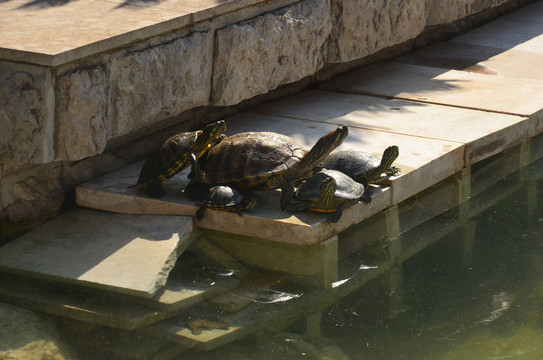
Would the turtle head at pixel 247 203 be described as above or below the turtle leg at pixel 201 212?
above

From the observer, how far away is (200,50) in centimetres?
571

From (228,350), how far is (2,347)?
1.00 metres

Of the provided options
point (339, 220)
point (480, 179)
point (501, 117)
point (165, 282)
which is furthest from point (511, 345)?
point (501, 117)

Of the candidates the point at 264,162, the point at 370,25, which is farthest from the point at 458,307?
the point at 370,25

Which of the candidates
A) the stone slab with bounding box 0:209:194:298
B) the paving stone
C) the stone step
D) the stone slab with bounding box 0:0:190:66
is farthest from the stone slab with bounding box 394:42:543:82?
the stone step

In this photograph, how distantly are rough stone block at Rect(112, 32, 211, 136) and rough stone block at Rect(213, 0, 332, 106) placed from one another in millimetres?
169

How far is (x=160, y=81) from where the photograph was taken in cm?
543

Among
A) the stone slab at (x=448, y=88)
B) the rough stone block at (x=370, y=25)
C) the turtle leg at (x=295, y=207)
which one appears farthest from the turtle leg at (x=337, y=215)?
the rough stone block at (x=370, y=25)

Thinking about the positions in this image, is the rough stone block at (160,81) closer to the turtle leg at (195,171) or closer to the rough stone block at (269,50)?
the rough stone block at (269,50)

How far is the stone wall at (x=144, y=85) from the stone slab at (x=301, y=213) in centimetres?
25

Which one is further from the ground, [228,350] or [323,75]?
[323,75]

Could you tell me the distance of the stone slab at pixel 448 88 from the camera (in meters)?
6.76

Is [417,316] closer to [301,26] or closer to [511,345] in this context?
[511,345]

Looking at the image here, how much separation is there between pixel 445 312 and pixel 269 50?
101 inches
